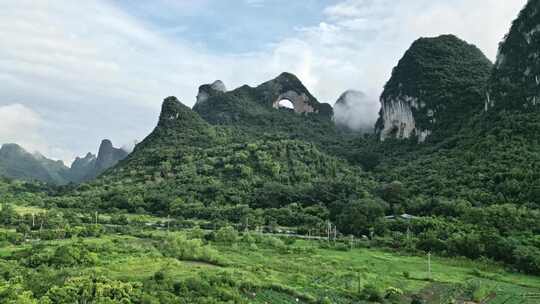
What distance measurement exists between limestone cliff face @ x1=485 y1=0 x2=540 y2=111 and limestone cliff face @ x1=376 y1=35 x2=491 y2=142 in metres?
7.92

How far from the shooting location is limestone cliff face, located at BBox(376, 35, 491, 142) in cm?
8312

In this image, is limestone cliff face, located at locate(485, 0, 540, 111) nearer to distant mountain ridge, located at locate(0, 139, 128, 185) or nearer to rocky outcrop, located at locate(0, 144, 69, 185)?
distant mountain ridge, located at locate(0, 139, 128, 185)

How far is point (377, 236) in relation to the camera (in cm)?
4769

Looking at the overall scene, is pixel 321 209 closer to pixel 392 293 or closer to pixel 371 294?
pixel 392 293

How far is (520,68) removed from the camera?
230ft

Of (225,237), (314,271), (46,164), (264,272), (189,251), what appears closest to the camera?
(264,272)

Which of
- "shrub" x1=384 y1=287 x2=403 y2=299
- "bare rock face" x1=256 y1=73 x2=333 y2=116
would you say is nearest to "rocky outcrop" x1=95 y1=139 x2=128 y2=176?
"bare rock face" x1=256 y1=73 x2=333 y2=116

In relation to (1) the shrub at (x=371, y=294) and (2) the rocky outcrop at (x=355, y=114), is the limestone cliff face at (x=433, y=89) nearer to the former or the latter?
(2) the rocky outcrop at (x=355, y=114)

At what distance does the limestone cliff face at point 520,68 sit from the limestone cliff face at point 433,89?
792 cm

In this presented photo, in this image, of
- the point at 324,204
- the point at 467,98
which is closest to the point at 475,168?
the point at 324,204

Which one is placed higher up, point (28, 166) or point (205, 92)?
point (205, 92)

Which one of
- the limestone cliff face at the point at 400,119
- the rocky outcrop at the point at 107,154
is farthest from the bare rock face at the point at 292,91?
the rocky outcrop at the point at 107,154

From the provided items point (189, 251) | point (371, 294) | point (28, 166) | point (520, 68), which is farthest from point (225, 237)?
point (28, 166)

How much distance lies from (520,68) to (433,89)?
16.9m
